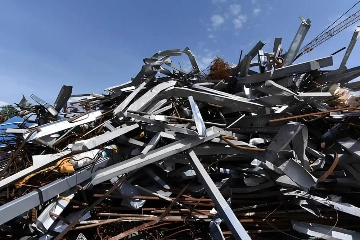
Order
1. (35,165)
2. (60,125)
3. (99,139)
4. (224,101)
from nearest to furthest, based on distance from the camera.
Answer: (35,165), (99,139), (60,125), (224,101)

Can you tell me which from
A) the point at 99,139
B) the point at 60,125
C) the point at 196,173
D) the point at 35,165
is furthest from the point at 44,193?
the point at 196,173

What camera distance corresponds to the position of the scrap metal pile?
241 cm

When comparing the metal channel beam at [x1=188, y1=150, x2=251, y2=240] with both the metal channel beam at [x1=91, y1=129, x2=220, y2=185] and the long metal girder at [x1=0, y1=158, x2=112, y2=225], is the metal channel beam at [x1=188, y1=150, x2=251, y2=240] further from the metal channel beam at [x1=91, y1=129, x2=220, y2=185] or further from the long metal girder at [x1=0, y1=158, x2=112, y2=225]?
the long metal girder at [x1=0, y1=158, x2=112, y2=225]

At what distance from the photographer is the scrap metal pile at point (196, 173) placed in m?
2.41

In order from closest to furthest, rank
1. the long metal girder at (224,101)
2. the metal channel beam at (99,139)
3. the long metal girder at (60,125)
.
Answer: the metal channel beam at (99,139), the long metal girder at (60,125), the long metal girder at (224,101)

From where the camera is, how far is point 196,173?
8.09 feet

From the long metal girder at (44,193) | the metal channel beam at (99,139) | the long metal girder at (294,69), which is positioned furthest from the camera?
the long metal girder at (294,69)

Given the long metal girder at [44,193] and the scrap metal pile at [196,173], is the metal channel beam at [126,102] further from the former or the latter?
the long metal girder at [44,193]

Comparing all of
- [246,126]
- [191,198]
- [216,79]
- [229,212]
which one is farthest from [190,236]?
[216,79]

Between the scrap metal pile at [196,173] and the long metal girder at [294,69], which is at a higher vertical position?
the long metal girder at [294,69]

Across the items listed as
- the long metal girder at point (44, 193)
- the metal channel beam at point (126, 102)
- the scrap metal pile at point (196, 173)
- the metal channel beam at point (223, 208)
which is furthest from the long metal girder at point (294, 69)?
the long metal girder at point (44, 193)

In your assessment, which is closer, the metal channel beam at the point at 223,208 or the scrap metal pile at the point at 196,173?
the metal channel beam at the point at 223,208

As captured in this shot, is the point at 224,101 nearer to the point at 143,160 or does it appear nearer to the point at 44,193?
the point at 143,160

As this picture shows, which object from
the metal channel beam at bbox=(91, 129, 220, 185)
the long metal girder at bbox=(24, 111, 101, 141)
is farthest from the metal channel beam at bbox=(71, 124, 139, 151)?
the long metal girder at bbox=(24, 111, 101, 141)
